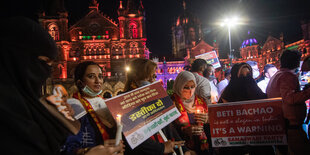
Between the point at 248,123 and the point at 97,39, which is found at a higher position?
the point at 97,39

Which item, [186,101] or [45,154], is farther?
[186,101]

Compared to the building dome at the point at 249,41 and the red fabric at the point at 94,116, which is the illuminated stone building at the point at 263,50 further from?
the red fabric at the point at 94,116

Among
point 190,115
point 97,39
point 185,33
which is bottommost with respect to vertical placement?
point 190,115

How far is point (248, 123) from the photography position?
117 inches

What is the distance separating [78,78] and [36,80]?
1.50 m

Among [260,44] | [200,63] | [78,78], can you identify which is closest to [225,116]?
[78,78]

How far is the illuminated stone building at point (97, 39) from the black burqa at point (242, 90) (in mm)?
36423

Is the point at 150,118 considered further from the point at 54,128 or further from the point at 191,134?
the point at 54,128

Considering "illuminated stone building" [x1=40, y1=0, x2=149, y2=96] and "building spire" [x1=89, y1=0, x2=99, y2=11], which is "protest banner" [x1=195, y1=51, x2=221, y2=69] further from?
"building spire" [x1=89, y1=0, x2=99, y2=11]

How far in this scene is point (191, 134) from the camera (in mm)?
3354

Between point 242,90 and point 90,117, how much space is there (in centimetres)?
287

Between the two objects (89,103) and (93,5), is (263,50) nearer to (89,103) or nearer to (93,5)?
(93,5)

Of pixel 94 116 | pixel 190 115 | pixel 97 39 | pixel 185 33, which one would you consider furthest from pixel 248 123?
pixel 185 33

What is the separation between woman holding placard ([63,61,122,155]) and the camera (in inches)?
79.3
